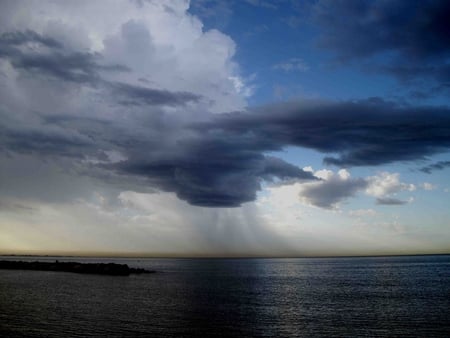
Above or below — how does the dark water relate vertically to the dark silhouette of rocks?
below

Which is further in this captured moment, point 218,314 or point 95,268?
point 95,268

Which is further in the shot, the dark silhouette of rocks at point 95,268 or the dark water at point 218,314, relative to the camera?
the dark silhouette of rocks at point 95,268

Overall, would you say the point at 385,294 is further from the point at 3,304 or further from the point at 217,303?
the point at 3,304

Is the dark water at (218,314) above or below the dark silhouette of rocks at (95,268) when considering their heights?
below

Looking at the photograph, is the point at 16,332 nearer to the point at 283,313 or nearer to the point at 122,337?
the point at 122,337

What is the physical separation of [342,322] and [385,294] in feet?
105

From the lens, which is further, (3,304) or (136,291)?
(136,291)

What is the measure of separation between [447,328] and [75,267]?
12601cm

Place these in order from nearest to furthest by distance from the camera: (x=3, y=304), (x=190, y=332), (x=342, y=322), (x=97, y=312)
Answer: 1. (x=190, y=332)
2. (x=342, y=322)
3. (x=97, y=312)
4. (x=3, y=304)

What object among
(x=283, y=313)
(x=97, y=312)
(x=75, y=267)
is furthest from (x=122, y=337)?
(x=75, y=267)

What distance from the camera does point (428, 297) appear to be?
212 ft

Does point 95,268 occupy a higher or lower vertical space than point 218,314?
higher

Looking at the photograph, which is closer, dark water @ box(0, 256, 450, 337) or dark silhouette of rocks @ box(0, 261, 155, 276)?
dark water @ box(0, 256, 450, 337)

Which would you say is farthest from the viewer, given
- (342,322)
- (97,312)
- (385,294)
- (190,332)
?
(385,294)
